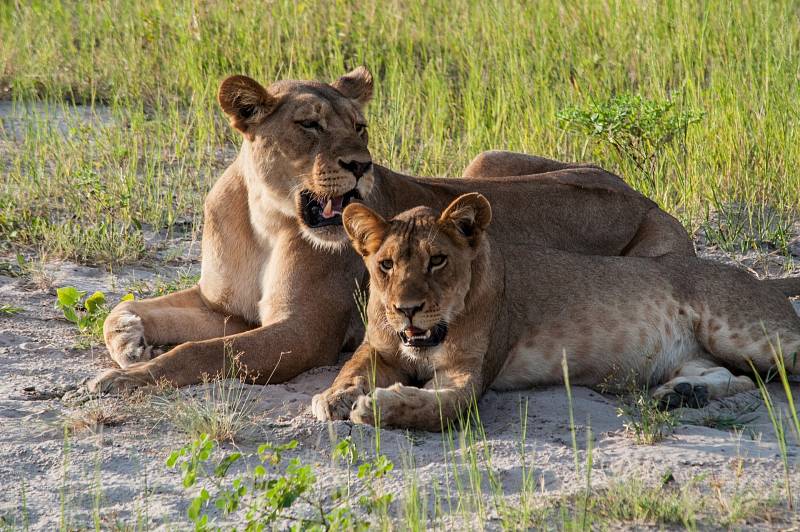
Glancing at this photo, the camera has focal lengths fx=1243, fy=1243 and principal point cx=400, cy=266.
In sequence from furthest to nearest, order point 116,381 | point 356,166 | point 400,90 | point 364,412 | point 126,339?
1. point 400,90
2. point 126,339
3. point 356,166
4. point 116,381
5. point 364,412

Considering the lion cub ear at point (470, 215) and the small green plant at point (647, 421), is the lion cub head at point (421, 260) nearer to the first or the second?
the lion cub ear at point (470, 215)

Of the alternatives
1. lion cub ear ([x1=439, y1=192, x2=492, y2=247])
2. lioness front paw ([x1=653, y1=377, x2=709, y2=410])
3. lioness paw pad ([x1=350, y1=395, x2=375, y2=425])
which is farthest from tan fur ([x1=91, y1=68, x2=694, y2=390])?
lioness front paw ([x1=653, y1=377, x2=709, y2=410])

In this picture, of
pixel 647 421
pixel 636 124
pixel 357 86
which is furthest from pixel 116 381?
pixel 636 124

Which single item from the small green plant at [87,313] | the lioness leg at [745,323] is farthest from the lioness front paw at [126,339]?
the lioness leg at [745,323]

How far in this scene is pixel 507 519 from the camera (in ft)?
9.95

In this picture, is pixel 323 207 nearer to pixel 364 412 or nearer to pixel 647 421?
pixel 364 412

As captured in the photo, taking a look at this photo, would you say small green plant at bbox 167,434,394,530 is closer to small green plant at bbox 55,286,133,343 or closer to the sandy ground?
the sandy ground

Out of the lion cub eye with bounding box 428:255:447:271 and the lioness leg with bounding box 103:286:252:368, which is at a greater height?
the lion cub eye with bounding box 428:255:447:271

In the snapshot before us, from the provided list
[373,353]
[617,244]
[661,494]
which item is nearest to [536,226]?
[617,244]

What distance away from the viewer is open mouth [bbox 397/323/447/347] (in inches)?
161

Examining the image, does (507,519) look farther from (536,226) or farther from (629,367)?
(536,226)

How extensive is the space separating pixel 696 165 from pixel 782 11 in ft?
7.38

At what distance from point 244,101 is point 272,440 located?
154cm

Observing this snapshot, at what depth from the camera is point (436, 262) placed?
409 centimetres
